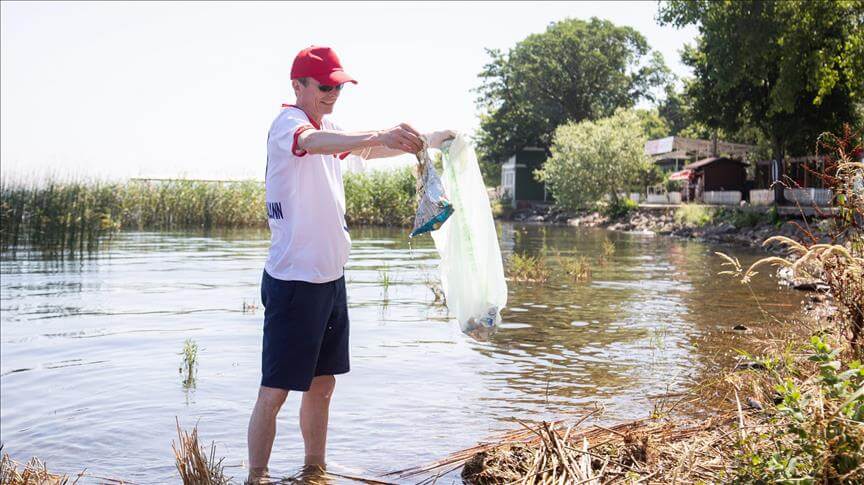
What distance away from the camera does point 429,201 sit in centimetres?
463

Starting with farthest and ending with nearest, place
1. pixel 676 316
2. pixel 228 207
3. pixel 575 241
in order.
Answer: pixel 228 207 → pixel 575 241 → pixel 676 316

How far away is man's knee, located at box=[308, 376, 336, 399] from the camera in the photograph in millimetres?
4965

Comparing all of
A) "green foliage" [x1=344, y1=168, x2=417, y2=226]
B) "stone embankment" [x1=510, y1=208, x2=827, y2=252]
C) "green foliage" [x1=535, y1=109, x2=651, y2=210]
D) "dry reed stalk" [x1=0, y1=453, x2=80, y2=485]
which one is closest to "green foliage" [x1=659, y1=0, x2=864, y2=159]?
"stone embankment" [x1=510, y1=208, x2=827, y2=252]

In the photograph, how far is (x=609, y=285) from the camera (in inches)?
711

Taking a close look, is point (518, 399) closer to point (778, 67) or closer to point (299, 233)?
point (299, 233)

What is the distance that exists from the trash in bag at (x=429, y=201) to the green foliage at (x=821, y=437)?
188 centimetres

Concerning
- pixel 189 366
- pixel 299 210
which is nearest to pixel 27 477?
pixel 299 210

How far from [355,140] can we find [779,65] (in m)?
37.1

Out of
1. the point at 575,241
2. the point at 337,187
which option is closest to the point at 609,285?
the point at 337,187

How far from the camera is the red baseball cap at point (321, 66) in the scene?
4.50 m

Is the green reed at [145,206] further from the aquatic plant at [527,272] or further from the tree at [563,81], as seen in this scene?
the tree at [563,81]

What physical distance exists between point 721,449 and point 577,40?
249 ft

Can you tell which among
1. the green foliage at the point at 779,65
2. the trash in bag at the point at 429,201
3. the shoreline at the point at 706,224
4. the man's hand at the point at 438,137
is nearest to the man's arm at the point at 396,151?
the man's hand at the point at 438,137

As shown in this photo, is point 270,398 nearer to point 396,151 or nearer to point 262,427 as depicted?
point 262,427
